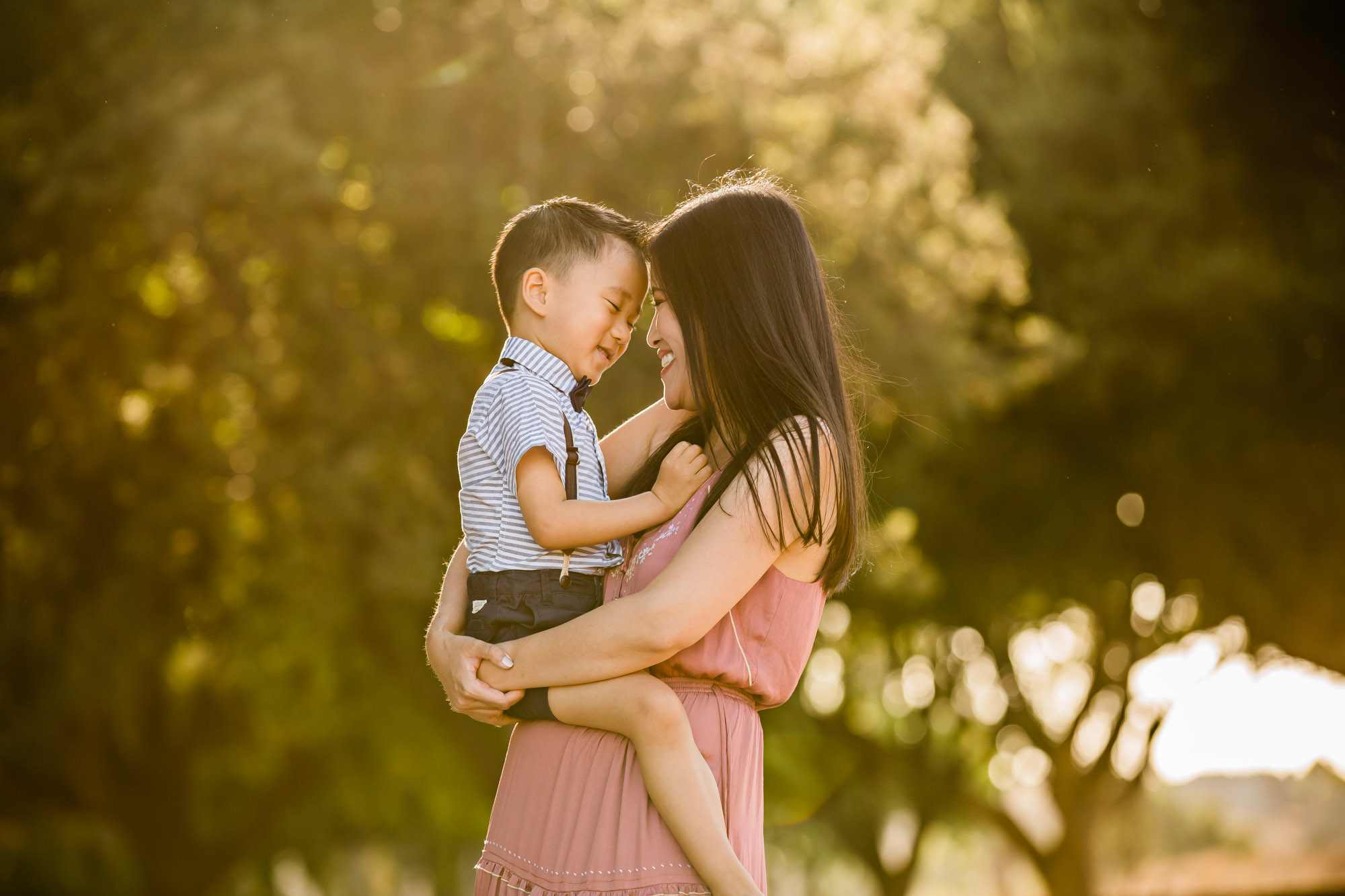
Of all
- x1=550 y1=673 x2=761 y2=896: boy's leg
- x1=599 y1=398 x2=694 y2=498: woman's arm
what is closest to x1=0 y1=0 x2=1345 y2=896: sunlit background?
x1=599 y1=398 x2=694 y2=498: woman's arm

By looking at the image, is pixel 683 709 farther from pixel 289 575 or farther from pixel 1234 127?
pixel 1234 127

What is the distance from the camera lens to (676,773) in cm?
248

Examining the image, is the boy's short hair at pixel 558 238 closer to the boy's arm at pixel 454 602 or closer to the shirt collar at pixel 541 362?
the shirt collar at pixel 541 362

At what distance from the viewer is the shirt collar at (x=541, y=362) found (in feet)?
9.70

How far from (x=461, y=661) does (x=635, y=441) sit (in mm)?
836

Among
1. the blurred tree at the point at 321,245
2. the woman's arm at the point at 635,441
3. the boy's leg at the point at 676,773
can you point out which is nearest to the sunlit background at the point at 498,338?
the blurred tree at the point at 321,245

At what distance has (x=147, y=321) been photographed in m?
10.7

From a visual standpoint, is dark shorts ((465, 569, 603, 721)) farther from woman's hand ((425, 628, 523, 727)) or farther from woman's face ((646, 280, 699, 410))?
woman's face ((646, 280, 699, 410))

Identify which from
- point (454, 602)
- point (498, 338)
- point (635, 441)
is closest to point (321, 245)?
point (498, 338)

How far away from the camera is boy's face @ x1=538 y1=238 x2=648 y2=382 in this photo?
301cm

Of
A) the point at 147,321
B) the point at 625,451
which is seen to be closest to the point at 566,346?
the point at 625,451

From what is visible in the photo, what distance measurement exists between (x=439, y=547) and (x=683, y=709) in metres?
8.78

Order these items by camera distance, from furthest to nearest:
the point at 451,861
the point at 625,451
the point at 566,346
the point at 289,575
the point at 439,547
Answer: the point at 451,861 → the point at 289,575 → the point at 439,547 → the point at 625,451 → the point at 566,346

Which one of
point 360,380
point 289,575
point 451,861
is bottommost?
point 451,861
